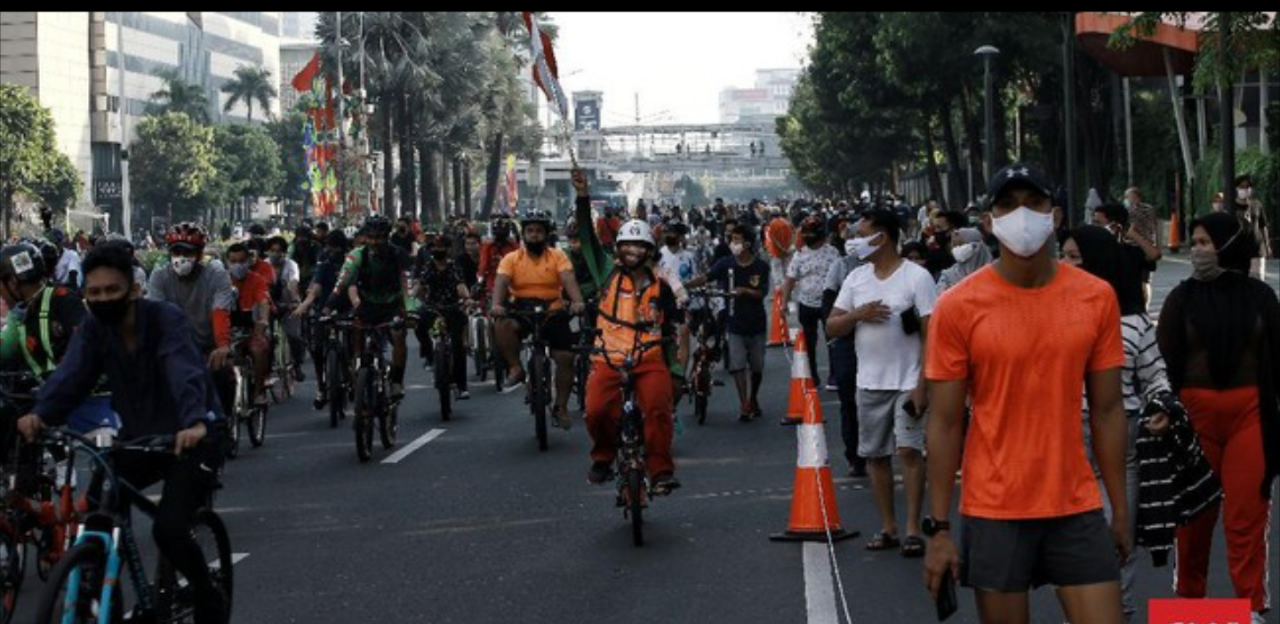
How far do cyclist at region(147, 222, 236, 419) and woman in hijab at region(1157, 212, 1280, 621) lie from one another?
6612mm

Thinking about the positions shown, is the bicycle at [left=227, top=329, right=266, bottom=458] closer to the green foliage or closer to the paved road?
the paved road

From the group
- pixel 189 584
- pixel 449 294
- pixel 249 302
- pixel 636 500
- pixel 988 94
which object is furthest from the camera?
pixel 988 94

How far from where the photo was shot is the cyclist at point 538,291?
55.7 ft

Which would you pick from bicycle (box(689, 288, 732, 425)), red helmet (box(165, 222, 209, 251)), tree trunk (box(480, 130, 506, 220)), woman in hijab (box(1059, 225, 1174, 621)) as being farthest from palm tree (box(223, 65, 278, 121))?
woman in hijab (box(1059, 225, 1174, 621))

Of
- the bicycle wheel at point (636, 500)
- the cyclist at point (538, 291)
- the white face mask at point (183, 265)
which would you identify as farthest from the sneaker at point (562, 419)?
the bicycle wheel at point (636, 500)

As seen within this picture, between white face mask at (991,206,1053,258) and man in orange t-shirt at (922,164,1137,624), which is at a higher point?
white face mask at (991,206,1053,258)

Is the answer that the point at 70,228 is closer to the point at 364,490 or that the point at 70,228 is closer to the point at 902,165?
the point at 902,165

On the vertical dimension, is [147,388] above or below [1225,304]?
below

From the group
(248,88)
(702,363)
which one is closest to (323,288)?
(702,363)

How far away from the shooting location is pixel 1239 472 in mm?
8695

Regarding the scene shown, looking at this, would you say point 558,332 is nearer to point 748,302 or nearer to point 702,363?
point 702,363

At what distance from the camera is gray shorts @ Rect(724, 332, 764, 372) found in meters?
19.1

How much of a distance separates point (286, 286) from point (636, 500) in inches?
509

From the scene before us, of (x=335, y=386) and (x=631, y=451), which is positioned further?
(x=335, y=386)
